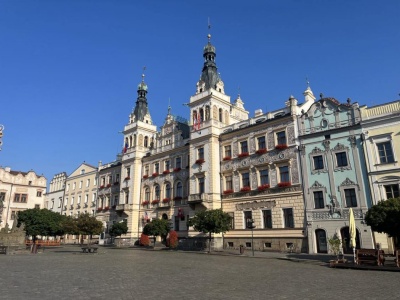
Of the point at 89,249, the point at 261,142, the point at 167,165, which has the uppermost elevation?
the point at 261,142

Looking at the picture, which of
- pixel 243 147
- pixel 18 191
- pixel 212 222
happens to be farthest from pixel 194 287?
pixel 18 191

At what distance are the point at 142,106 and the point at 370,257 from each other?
46415mm

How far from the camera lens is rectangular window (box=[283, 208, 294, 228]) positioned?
33.2 metres

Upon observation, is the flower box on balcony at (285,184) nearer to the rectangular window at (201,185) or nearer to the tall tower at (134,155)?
the rectangular window at (201,185)

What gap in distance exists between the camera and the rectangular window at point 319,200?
3132 cm

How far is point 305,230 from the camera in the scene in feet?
104

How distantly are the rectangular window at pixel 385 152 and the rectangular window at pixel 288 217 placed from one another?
397 inches

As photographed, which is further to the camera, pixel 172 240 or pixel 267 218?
pixel 172 240

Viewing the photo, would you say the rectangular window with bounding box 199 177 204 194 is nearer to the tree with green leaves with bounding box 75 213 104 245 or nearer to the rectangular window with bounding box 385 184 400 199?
the tree with green leaves with bounding box 75 213 104 245

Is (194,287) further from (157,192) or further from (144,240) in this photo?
(157,192)

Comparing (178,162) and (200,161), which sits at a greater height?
(178,162)

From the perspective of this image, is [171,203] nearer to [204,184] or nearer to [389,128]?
[204,184]

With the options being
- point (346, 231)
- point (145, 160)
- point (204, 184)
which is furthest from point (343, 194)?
point (145, 160)

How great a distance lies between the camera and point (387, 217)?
20.0 m
